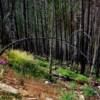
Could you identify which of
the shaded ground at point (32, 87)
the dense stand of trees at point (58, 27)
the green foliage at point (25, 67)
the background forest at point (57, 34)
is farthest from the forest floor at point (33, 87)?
the dense stand of trees at point (58, 27)

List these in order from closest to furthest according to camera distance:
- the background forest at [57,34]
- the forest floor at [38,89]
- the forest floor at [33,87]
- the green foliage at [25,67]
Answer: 1. the forest floor at [38,89]
2. the forest floor at [33,87]
3. the green foliage at [25,67]
4. the background forest at [57,34]

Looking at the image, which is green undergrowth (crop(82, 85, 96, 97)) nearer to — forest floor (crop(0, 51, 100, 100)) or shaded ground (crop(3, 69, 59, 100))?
forest floor (crop(0, 51, 100, 100))

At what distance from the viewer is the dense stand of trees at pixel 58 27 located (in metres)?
9.86

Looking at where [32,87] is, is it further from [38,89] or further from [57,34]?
[57,34]

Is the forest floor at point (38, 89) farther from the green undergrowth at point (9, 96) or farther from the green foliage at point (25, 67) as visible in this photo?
the green foliage at point (25, 67)

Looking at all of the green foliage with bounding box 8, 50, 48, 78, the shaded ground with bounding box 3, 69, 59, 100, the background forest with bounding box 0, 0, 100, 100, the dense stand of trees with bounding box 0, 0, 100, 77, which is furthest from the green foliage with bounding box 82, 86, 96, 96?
the dense stand of trees with bounding box 0, 0, 100, 77

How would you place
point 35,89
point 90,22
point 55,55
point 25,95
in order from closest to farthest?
point 25,95
point 35,89
point 90,22
point 55,55

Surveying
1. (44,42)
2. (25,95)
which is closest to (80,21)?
(44,42)

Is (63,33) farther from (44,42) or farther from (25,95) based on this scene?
(25,95)

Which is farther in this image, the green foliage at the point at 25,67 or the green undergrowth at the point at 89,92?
the green foliage at the point at 25,67

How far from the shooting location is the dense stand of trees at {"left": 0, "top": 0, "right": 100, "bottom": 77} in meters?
9.86

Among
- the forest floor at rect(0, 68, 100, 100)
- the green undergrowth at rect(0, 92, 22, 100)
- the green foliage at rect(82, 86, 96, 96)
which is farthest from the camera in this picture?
the green foliage at rect(82, 86, 96, 96)

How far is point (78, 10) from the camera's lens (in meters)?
9.98

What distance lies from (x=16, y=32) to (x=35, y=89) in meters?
4.68
